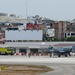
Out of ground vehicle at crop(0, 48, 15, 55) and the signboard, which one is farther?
the signboard

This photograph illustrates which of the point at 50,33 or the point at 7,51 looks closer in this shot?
the point at 7,51

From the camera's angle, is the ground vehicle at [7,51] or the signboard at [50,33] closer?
the ground vehicle at [7,51]

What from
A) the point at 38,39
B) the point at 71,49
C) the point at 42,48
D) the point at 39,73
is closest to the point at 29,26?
the point at 38,39

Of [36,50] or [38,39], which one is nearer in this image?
[36,50]

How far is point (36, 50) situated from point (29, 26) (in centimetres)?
4749

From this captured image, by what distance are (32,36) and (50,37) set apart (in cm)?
2106

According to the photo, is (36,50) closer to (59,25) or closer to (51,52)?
(51,52)

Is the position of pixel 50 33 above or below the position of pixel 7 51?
above

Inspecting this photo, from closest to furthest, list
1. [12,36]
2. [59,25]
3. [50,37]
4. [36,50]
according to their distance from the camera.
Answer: [36,50], [12,36], [50,37], [59,25]

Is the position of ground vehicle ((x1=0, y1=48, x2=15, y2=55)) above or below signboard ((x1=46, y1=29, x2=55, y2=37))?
below

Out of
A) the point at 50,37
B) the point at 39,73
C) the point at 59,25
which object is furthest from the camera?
the point at 59,25

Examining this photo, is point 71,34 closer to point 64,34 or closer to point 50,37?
point 64,34

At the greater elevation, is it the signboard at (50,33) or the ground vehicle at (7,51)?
the signboard at (50,33)

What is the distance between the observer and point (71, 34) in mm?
128375
